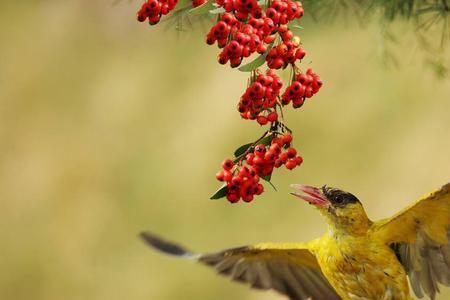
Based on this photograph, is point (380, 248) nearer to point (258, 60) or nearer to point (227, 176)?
point (227, 176)

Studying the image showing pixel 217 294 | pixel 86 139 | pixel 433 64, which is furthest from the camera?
pixel 86 139

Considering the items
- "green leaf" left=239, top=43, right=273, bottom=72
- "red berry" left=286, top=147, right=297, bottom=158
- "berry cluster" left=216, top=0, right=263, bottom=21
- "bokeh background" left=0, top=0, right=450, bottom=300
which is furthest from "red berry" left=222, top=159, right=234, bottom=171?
"bokeh background" left=0, top=0, right=450, bottom=300

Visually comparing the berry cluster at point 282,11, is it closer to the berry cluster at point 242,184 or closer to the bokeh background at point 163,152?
the berry cluster at point 242,184

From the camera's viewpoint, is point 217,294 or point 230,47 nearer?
point 230,47

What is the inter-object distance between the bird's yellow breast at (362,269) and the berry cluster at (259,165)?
0.71 metres

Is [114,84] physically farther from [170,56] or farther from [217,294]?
[217,294]

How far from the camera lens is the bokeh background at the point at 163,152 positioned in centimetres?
667

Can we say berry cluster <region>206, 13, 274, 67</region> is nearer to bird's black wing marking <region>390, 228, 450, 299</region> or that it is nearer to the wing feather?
bird's black wing marking <region>390, 228, 450, 299</region>

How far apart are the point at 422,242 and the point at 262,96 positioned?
3.43 ft

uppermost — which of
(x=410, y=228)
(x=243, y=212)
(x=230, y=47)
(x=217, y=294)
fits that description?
(x=230, y=47)

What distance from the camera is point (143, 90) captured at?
313 inches

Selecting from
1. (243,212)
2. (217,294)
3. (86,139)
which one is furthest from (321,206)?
(86,139)

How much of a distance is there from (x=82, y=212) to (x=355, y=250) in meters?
4.32

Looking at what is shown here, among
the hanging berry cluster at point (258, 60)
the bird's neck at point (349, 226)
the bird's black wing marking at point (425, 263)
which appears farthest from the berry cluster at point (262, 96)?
the bird's black wing marking at point (425, 263)
